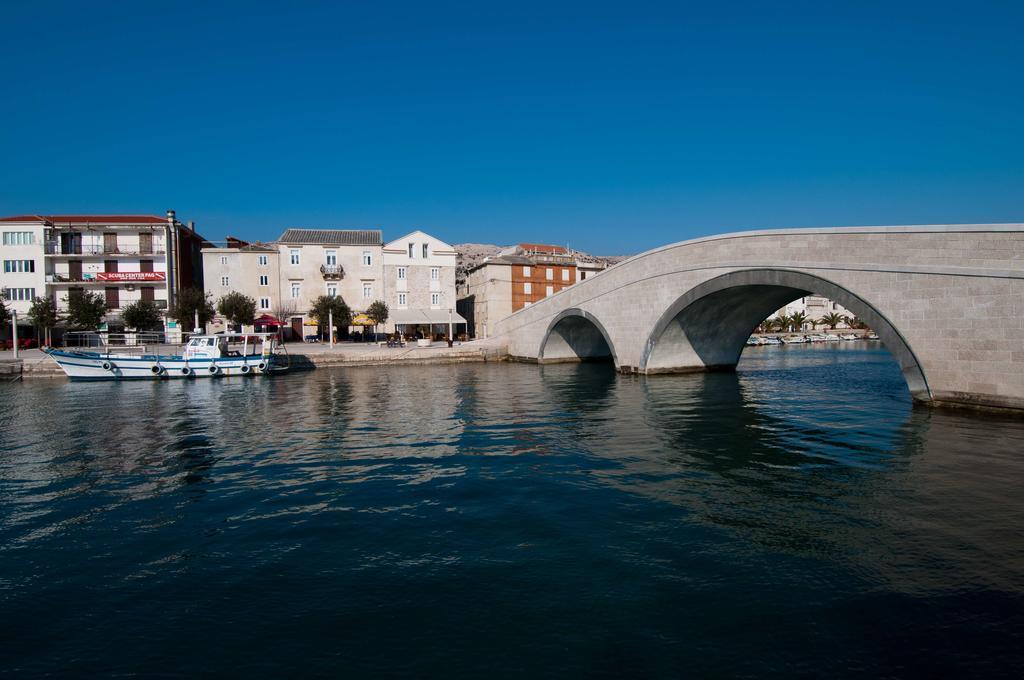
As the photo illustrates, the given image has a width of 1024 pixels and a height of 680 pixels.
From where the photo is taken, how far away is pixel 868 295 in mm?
18266

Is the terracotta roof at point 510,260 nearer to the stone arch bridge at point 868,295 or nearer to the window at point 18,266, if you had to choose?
the stone arch bridge at point 868,295

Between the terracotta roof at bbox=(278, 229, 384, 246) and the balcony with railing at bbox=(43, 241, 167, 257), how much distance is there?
33.1ft

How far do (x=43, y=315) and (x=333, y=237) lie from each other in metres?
23.0

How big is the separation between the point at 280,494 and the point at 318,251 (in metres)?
47.6

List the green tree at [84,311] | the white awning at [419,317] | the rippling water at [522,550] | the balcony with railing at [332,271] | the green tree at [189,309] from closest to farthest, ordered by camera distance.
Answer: the rippling water at [522,550]
the green tree at [84,311]
the green tree at [189,309]
the white awning at [419,317]
the balcony with railing at [332,271]

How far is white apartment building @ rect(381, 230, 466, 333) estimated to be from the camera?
185ft

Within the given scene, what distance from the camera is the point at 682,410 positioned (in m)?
19.1

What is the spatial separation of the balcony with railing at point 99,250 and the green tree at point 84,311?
19.0 feet

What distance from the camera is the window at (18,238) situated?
47.7 metres

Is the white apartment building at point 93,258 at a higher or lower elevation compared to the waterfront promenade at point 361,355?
higher

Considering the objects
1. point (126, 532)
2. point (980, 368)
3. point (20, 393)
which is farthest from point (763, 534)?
point (20, 393)

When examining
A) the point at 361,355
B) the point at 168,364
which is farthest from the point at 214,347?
the point at 361,355

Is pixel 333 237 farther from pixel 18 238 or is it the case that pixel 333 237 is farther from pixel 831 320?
pixel 831 320

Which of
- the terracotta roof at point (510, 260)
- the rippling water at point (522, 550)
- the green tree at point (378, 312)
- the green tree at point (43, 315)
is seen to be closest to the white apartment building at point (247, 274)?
the green tree at point (378, 312)
